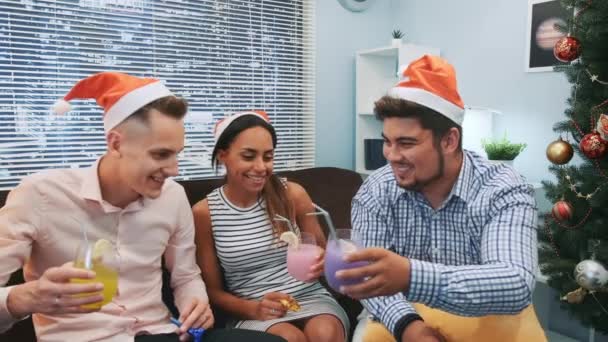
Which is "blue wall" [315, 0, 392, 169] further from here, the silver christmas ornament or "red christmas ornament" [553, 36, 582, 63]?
the silver christmas ornament

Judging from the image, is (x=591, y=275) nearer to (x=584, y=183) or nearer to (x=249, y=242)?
(x=584, y=183)

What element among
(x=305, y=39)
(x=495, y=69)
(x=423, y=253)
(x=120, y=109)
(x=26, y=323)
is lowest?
(x=26, y=323)

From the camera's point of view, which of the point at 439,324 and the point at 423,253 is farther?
the point at 423,253

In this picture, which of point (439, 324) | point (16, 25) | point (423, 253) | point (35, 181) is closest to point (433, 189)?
point (423, 253)

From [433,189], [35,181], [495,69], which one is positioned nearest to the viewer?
[35,181]

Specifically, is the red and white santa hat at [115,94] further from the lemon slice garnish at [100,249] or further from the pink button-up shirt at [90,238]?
the lemon slice garnish at [100,249]

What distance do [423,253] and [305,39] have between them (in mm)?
2242

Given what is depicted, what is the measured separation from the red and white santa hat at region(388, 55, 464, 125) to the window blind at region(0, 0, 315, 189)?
1.77 metres

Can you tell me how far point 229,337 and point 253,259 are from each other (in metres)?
0.40

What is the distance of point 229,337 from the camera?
5.38 ft

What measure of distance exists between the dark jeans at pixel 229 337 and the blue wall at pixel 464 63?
2070 millimetres

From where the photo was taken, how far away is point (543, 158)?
118 inches

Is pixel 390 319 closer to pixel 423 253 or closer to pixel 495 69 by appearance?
pixel 423 253

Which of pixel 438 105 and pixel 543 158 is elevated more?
pixel 438 105
